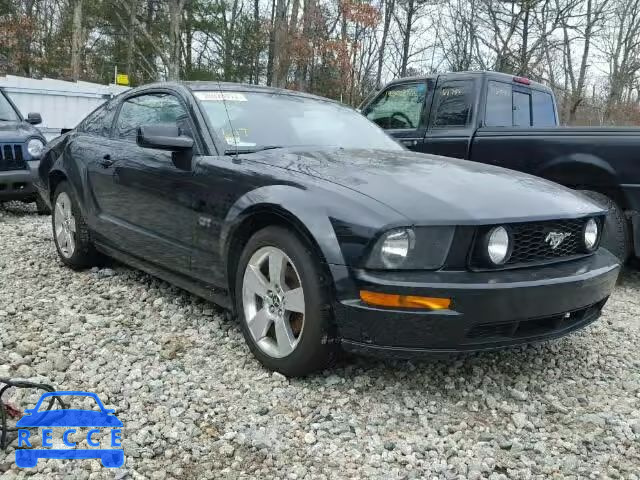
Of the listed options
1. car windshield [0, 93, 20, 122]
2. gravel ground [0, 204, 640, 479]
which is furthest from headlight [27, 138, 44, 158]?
gravel ground [0, 204, 640, 479]

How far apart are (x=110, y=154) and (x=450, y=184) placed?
96.2 inches

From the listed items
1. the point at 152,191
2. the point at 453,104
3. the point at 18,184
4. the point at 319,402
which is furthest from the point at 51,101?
the point at 319,402

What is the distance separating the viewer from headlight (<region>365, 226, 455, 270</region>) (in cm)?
238

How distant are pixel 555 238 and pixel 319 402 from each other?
129 centimetres

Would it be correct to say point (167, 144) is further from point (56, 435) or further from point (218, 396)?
point (56, 435)

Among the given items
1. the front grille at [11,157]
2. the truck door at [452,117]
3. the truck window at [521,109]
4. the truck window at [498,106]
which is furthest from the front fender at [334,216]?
the front grille at [11,157]

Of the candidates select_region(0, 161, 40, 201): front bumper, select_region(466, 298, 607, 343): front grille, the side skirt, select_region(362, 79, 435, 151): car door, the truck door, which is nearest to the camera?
select_region(466, 298, 607, 343): front grille

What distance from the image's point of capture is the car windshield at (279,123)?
11.1 feet

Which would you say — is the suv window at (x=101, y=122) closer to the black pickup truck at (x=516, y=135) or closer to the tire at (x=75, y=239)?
the tire at (x=75, y=239)

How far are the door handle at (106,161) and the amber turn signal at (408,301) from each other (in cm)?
244

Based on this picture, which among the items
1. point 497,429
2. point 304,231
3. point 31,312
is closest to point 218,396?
point 304,231

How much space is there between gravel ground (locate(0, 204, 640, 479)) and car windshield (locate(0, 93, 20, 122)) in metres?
4.65

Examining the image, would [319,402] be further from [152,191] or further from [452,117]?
[452,117]

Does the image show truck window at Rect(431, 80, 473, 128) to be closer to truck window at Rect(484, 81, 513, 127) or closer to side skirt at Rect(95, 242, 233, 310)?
truck window at Rect(484, 81, 513, 127)
